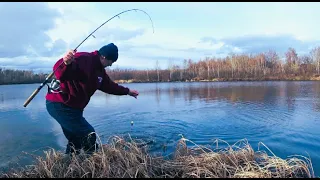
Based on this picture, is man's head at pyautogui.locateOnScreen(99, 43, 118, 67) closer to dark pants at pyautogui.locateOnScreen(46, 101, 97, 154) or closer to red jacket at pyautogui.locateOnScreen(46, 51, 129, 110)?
red jacket at pyautogui.locateOnScreen(46, 51, 129, 110)

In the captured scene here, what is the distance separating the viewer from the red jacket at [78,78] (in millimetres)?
3990

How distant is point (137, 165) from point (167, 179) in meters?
0.48

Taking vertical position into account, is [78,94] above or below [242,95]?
above

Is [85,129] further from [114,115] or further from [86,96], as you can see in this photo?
[114,115]

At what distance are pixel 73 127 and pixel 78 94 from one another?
0.52 metres

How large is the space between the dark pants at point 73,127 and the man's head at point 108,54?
2.97 ft

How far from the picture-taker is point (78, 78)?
4.17 m

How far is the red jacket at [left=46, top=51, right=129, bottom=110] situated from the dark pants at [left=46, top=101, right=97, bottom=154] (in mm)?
98

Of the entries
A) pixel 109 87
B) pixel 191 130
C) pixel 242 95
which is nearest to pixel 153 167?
pixel 109 87

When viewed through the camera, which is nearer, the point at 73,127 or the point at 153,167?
the point at 153,167

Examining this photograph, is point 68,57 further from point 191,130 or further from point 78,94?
point 191,130

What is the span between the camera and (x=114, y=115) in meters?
11.1

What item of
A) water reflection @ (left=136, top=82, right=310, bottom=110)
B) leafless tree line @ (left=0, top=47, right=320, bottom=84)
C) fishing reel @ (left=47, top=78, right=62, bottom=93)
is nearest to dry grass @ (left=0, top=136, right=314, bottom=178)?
fishing reel @ (left=47, top=78, right=62, bottom=93)

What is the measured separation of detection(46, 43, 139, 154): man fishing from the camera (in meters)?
4.18
